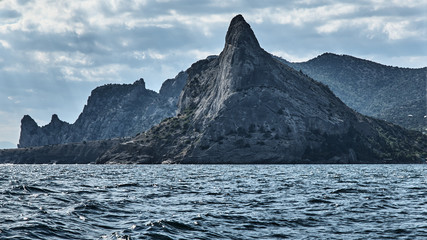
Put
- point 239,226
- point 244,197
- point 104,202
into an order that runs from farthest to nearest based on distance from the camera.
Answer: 1. point 244,197
2. point 104,202
3. point 239,226

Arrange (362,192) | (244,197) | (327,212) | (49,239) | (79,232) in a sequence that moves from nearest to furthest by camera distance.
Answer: (49,239) → (79,232) → (327,212) → (244,197) → (362,192)

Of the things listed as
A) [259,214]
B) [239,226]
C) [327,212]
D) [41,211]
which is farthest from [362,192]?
[41,211]

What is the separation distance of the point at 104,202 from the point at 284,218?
55.3 feet

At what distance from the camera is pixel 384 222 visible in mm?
31656

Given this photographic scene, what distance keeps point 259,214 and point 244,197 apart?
1199 centimetres

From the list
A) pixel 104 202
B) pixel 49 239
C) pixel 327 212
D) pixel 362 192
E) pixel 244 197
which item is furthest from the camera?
pixel 362 192

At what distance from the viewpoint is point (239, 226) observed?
3047 centimetres

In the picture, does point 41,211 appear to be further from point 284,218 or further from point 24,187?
point 24,187

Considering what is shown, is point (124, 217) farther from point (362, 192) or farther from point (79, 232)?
point (362, 192)

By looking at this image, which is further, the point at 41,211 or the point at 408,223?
the point at 41,211

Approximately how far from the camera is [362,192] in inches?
2069

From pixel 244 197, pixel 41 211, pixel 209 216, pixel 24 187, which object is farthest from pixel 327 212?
pixel 24 187

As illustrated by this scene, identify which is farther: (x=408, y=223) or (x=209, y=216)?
(x=209, y=216)

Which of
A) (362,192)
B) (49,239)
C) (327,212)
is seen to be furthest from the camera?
(362,192)
